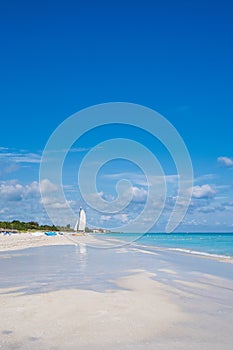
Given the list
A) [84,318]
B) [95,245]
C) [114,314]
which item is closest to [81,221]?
[95,245]

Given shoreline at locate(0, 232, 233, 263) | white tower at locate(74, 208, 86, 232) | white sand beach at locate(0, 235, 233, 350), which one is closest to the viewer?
white sand beach at locate(0, 235, 233, 350)

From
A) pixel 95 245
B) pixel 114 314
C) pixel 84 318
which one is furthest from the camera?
pixel 95 245

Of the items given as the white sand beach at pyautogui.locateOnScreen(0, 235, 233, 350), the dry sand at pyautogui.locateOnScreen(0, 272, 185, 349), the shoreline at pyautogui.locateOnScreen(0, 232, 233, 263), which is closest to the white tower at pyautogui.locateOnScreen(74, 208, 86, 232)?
the shoreline at pyautogui.locateOnScreen(0, 232, 233, 263)

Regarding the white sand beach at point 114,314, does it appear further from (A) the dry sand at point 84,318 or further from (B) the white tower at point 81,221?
(B) the white tower at point 81,221

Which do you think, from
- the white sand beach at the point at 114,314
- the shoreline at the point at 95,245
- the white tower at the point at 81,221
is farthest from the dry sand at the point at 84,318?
the white tower at the point at 81,221

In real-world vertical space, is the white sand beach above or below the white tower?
below

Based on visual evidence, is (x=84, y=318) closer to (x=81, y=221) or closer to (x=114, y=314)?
(x=114, y=314)

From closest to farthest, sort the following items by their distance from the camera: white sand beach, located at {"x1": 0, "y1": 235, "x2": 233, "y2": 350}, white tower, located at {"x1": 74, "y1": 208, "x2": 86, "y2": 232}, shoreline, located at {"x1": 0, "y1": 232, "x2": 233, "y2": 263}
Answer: white sand beach, located at {"x1": 0, "y1": 235, "x2": 233, "y2": 350}
shoreline, located at {"x1": 0, "y1": 232, "x2": 233, "y2": 263}
white tower, located at {"x1": 74, "y1": 208, "x2": 86, "y2": 232}

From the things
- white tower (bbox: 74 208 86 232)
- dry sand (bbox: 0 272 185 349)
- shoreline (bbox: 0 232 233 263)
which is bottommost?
dry sand (bbox: 0 272 185 349)

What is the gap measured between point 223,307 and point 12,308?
5.26 m

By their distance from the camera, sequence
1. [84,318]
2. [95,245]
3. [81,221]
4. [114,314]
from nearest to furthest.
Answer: [84,318]
[114,314]
[95,245]
[81,221]

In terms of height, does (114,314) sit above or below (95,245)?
below

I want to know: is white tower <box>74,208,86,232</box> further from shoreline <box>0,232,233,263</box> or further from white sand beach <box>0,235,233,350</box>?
white sand beach <box>0,235,233,350</box>

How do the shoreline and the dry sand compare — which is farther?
the shoreline
